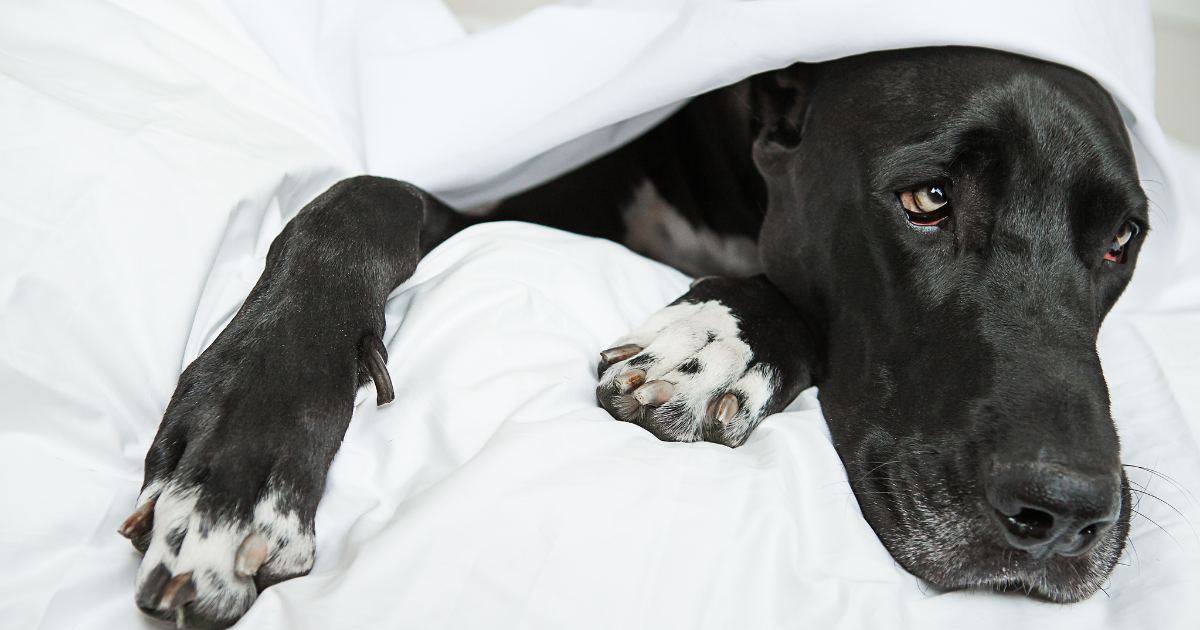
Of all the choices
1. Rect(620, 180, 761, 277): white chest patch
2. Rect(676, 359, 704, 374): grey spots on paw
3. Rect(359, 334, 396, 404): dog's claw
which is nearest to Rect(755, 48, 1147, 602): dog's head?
Rect(676, 359, 704, 374): grey spots on paw

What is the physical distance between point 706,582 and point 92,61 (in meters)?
1.42

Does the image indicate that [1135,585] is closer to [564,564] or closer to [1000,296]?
[1000,296]

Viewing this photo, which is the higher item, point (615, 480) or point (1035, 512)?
point (615, 480)

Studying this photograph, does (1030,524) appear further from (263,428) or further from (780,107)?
(780,107)

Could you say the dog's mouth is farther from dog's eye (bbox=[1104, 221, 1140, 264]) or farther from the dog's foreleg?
the dog's foreleg

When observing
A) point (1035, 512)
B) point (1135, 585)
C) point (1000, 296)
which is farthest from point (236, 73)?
point (1135, 585)

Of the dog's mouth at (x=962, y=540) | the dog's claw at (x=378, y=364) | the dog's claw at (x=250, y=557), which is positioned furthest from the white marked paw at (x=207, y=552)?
the dog's mouth at (x=962, y=540)

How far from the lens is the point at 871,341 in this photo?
1362 millimetres

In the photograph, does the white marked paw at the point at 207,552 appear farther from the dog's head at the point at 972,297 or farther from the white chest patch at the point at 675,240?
the white chest patch at the point at 675,240

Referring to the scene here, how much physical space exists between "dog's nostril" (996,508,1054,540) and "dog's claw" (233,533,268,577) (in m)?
0.95

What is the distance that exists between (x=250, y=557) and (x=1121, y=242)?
1.59m

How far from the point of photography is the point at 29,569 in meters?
0.78

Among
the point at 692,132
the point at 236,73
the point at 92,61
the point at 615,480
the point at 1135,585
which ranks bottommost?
the point at 1135,585

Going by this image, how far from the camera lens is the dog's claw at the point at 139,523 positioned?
0.85 m
